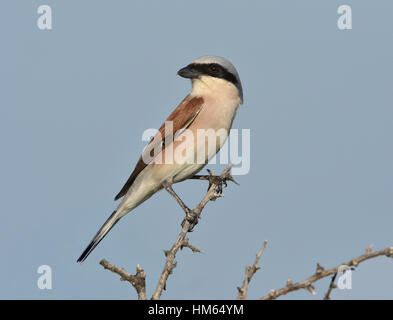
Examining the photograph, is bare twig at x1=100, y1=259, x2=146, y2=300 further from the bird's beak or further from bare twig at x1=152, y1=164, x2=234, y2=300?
the bird's beak

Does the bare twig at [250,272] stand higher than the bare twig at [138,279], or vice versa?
the bare twig at [250,272]

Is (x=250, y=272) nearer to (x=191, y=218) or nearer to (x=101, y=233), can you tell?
(x=191, y=218)

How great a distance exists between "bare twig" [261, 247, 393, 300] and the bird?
2879 millimetres

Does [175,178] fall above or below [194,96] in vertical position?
below

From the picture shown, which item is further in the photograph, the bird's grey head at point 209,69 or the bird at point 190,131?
the bird's grey head at point 209,69

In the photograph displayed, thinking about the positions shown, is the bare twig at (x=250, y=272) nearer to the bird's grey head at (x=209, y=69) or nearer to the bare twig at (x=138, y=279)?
the bare twig at (x=138, y=279)

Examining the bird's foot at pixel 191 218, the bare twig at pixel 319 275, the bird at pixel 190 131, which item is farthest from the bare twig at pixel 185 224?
the bare twig at pixel 319 275

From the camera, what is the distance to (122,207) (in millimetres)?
6199

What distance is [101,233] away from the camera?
236 inches

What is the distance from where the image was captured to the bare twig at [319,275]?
3175 millimetres

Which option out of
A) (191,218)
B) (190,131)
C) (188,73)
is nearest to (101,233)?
(191,218)
